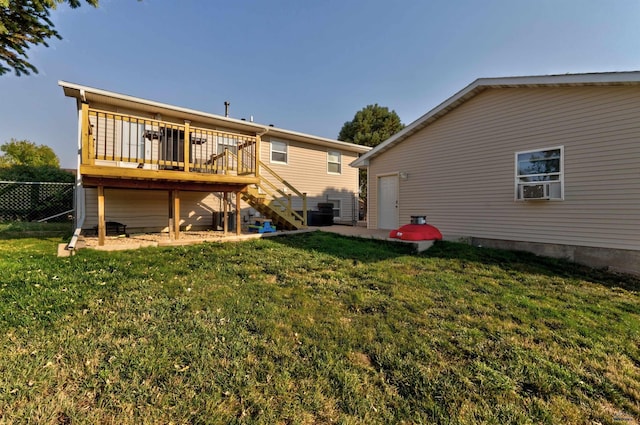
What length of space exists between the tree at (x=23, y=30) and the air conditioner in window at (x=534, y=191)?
31.7 feet

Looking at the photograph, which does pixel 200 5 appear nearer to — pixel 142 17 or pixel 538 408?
pixel 142 17

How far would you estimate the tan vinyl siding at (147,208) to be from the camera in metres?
8.45

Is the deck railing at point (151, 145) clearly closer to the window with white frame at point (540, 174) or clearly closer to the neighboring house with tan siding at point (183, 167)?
the neighboring house with tan siding at point (183, 167)

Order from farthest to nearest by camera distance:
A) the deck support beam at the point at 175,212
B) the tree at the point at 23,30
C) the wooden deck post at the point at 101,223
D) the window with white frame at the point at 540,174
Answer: the deck support beam at the point at 175,212 < the window with white frame at the point at 540,174 < the wooden deck post at the point at 101,223 < the tree at the point at 23,30

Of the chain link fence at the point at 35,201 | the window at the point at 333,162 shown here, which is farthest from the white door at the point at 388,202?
the chain link fence at the point at 35,201

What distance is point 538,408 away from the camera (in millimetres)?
2084

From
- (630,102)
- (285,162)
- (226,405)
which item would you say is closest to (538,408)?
(226,405)

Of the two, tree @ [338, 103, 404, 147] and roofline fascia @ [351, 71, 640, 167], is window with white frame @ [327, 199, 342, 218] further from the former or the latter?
tree @ [338, 103, 404, 147]

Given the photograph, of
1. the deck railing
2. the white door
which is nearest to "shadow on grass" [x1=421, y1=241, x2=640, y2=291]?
the white door

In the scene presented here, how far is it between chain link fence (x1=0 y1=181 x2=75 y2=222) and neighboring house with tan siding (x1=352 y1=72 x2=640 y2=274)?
13911mm

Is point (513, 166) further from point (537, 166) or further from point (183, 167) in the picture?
point (183, 167)

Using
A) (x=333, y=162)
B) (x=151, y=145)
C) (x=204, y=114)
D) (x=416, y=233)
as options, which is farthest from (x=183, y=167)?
(x=333, y=162)

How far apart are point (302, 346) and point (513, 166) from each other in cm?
720

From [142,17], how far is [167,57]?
3.85m
